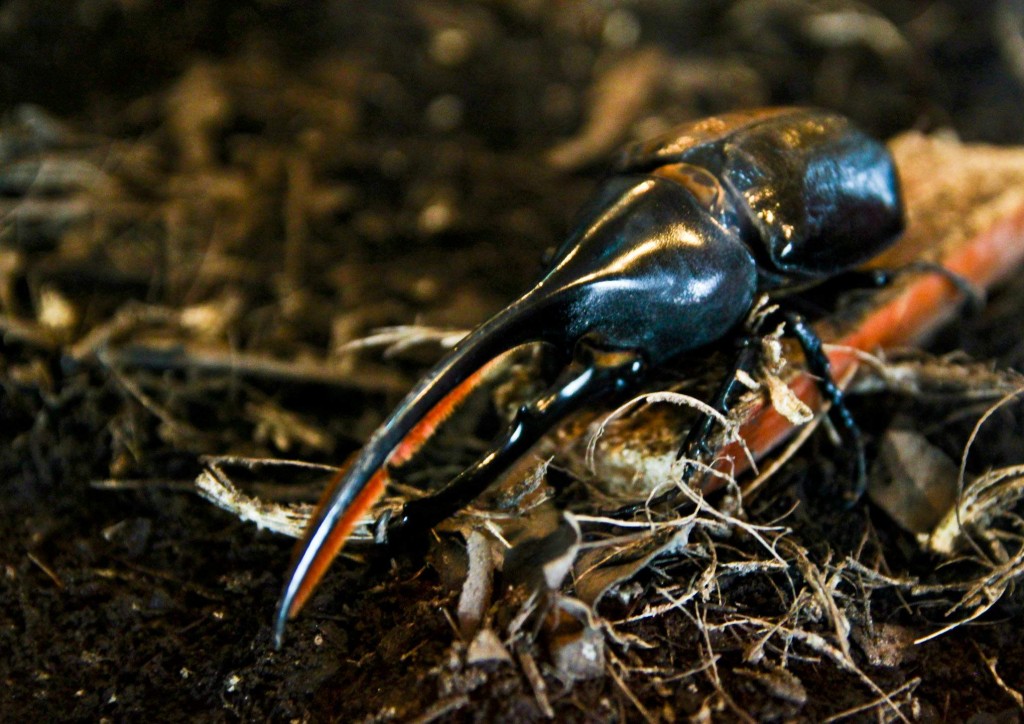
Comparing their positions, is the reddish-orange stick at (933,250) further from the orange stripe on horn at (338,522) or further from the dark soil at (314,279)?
the orange stripe on horn at (338,522)

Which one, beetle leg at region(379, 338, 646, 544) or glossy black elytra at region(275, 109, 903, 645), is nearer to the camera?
glossy black elytra at region(275, 109, 903, 645)

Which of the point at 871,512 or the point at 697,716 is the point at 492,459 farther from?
the point at 871,512

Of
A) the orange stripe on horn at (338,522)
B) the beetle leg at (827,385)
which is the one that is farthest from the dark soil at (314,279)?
the orange stripe on horn at (338,522)

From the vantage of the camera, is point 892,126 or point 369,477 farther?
point 892,126

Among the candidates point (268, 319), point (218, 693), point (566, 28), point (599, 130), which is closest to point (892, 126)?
point (599, 130)

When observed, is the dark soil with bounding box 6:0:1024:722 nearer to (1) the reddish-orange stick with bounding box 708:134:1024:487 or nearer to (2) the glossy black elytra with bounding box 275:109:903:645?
Answer: (1) the reddish-orange stick with bounding box 708:134:1024:487

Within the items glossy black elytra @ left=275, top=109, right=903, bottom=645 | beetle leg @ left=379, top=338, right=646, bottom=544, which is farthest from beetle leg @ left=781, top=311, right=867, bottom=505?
beetle leg @ left=379, top=338, right=646, bottom=544
